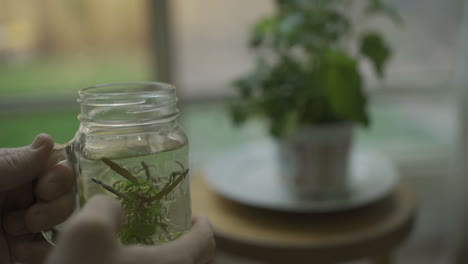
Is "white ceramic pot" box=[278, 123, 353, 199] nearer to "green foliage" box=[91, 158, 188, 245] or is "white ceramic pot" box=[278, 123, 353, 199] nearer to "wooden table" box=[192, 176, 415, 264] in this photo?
"wooden table" box=[192, 176, 415, 264]

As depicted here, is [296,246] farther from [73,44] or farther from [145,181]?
[73,44]

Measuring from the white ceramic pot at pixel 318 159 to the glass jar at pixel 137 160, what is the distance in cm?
49

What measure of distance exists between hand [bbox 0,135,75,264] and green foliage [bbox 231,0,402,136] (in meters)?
0.50

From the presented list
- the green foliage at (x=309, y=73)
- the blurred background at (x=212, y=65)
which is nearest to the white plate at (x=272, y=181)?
the green foliage at (x=309, y=73)

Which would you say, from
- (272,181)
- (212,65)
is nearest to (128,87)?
(272,181)

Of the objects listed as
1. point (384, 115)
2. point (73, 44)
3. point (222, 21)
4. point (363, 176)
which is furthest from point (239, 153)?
point (384, 115)

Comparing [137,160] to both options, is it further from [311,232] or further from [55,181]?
[311,232]

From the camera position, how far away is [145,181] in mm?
401

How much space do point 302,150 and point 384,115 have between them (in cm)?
135

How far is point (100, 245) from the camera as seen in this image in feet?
0.95

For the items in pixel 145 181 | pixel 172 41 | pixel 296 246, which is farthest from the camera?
pixel 172 41

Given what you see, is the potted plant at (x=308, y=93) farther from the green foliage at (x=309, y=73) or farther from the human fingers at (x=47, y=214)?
the human fingers at (x=47, y=214)

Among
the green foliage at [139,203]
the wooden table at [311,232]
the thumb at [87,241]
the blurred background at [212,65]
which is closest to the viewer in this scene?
the thumb at [87,241]

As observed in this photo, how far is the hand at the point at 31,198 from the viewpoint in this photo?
0.44 meters
